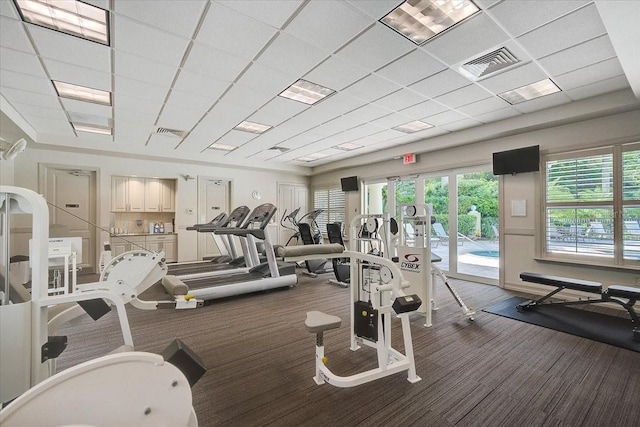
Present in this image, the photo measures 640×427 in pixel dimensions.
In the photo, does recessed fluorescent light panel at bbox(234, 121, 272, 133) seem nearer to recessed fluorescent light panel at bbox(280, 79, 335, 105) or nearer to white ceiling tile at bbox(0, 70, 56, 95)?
recessed fluorescent light panel at bbox(280, 79, 335, 105)

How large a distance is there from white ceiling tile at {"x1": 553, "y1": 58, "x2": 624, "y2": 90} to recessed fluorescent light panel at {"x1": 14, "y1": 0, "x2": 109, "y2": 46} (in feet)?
15.5

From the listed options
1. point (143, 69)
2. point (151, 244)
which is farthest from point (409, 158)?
point (151, 244)

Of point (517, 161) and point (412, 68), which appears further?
point (517, 161)

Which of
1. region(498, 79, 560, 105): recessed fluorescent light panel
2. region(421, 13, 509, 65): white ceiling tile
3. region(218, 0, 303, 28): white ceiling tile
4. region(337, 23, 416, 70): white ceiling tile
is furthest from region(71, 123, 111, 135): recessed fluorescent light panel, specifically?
region(498, 79, 560, 105): recessed fluorescent light panel

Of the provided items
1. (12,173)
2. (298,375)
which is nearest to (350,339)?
(298,375)

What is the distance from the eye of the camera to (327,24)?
2.43m

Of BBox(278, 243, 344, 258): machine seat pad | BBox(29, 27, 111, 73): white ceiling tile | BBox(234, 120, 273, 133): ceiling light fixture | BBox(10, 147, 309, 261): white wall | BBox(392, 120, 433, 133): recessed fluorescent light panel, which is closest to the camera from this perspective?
BBox(278, 243, 344, 258): machine seat pad

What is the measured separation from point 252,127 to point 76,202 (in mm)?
4604

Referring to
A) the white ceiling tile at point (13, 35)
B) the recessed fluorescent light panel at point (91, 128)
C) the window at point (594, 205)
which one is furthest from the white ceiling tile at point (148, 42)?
the window at point (594, 205)

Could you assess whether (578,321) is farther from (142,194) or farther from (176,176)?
(142,194)

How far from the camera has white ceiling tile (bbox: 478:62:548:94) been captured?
316 centimetres

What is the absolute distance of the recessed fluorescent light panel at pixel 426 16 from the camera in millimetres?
2260

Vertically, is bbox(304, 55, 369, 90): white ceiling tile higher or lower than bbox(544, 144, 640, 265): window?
higher

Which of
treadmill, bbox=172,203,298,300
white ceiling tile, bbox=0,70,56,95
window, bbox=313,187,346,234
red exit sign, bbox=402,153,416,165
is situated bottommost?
treadmill, bbox=172,203,298,300
